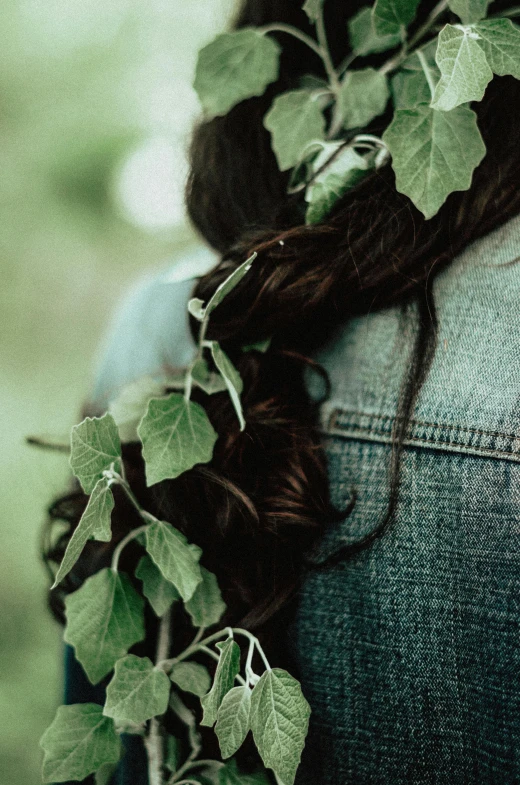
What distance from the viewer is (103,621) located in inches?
26.6

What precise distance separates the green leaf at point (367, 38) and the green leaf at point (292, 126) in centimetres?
9

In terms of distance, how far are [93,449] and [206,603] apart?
20 cm

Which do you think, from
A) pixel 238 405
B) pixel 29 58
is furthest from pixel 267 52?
pixel 29 58

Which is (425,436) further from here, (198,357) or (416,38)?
(416,38)

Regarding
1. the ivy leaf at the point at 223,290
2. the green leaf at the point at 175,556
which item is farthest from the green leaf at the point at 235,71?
the green leaf at the point at 175,556

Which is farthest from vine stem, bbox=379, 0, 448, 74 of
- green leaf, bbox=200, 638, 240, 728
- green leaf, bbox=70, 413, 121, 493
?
green leaf, bbox=200, 638, 240, 728

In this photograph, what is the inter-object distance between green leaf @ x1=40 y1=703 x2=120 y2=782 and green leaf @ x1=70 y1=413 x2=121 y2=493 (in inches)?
9.6

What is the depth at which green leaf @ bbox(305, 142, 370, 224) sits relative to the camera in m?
0.69

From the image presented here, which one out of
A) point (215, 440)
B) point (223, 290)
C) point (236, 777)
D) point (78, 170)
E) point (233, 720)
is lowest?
point (78, 170)

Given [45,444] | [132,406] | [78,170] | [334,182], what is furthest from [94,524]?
[78,170]

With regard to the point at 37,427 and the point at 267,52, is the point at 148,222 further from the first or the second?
the point at 267,52

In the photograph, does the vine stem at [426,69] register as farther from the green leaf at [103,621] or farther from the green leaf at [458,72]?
the green leaf at [103,621]

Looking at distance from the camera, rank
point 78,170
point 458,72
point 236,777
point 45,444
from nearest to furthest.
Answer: point 458,72 → point 236,777 → point 45,444 → point 78,170

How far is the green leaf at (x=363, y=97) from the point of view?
732mm
